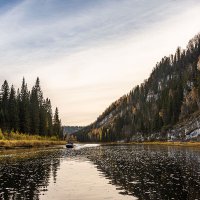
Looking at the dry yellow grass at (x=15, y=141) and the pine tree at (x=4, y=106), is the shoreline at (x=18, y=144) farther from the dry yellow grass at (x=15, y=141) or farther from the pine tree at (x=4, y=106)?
the pine tree at (x=4, y=106)

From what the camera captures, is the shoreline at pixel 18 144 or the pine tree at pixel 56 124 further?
the pine tree at pixel 56 124

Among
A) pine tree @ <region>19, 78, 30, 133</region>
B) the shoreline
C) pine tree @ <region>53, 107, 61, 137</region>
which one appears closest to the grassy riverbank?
the shoreline

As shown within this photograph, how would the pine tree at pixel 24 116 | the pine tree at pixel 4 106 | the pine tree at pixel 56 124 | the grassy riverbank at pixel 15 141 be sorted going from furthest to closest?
the pine tree at pixel 56 124 < the pine tree at pixel 24 116 < the pine tree at pixel 4 106 < the grassy riverbank at pixel 15 141

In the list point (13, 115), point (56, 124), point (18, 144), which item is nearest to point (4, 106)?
point (13, 115)

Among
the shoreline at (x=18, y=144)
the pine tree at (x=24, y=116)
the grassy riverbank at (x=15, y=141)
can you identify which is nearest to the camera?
the shoreline at (x=18, y=144)

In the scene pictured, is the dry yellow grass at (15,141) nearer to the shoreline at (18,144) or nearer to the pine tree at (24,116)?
the shoreline at (18,144)

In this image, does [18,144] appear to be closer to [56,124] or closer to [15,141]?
[15,141]

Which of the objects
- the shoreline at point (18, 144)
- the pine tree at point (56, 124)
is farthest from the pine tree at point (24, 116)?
the pine tree at point (56, 124)

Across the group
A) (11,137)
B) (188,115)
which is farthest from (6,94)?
(188,115)

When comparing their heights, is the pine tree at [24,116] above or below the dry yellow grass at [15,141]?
above

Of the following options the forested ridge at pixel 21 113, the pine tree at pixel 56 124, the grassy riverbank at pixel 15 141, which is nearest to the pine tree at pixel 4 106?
the forested ridge at pixel 21 113

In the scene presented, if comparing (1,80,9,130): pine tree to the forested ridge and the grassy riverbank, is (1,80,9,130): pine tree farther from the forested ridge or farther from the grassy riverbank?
the grassy riverbank

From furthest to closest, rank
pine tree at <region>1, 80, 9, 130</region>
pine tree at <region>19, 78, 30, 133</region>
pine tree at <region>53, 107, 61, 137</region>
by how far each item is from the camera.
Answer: pine tree at <region>53, 107, 61, 137</region> → pine tree at <region>19, 78, 30, 133</region> → pine tree at <region>1, 80, 9, 130</region>

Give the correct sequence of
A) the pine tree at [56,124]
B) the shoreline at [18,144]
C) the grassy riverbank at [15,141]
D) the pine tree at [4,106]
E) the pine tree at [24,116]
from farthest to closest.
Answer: the pine tree at [56,124] < the pine tree at [24,116] < the pine tree at [4,106] < the grassy riverbank at [15,141] < the shoreline at [18,144]
